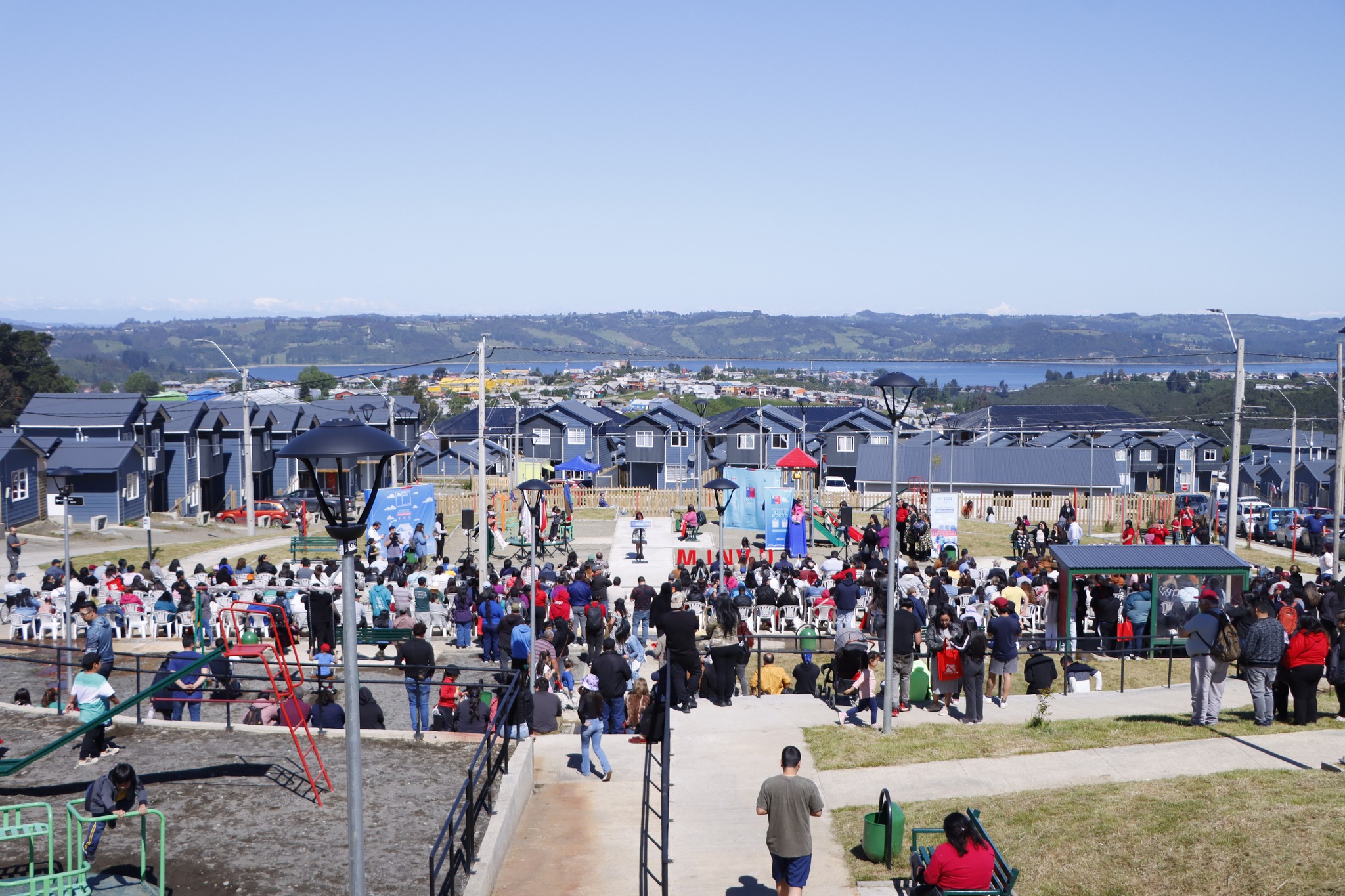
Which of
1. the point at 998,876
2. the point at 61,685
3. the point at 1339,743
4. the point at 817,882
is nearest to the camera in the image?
the point at 998,876

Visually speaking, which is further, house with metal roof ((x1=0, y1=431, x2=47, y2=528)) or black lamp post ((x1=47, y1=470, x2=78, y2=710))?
house with metal roof ((x1=0, y1=431, x2=47, y2=528))

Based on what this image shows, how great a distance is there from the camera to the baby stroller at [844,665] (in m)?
15.1

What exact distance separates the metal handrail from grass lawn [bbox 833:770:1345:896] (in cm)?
367

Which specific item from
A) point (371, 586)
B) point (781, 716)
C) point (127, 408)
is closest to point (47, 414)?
point (127, 408)

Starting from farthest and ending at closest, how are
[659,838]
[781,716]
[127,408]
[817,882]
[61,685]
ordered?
[127,408], [61,685], [781,716], [659,838], [817,882]

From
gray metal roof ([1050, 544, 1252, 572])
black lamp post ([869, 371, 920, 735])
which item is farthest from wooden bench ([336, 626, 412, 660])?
gray metal roof ([1050, 544, 1252, 572])

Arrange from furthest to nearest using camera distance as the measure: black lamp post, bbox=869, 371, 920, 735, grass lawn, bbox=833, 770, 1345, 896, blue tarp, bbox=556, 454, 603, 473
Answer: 1. blue tarp, bbox=556, 454, 603, 473
2. black lamp post, bbox=869, 371, 920, 735
3. grass lawn, bbox=833, 770, 1345, 896

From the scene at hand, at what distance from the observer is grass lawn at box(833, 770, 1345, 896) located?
29.6 feet

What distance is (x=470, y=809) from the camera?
9469 millimetres

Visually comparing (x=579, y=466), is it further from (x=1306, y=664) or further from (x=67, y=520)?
(x=1306, y=664)

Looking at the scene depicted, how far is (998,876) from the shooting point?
28.6 ft

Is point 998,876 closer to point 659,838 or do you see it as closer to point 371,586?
point 659,838

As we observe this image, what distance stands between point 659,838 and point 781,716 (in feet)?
15.0

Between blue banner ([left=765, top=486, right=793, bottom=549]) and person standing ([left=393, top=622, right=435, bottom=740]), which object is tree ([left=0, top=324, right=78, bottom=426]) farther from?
person standing ([left=393, top=622, right=435, bottom=740])
